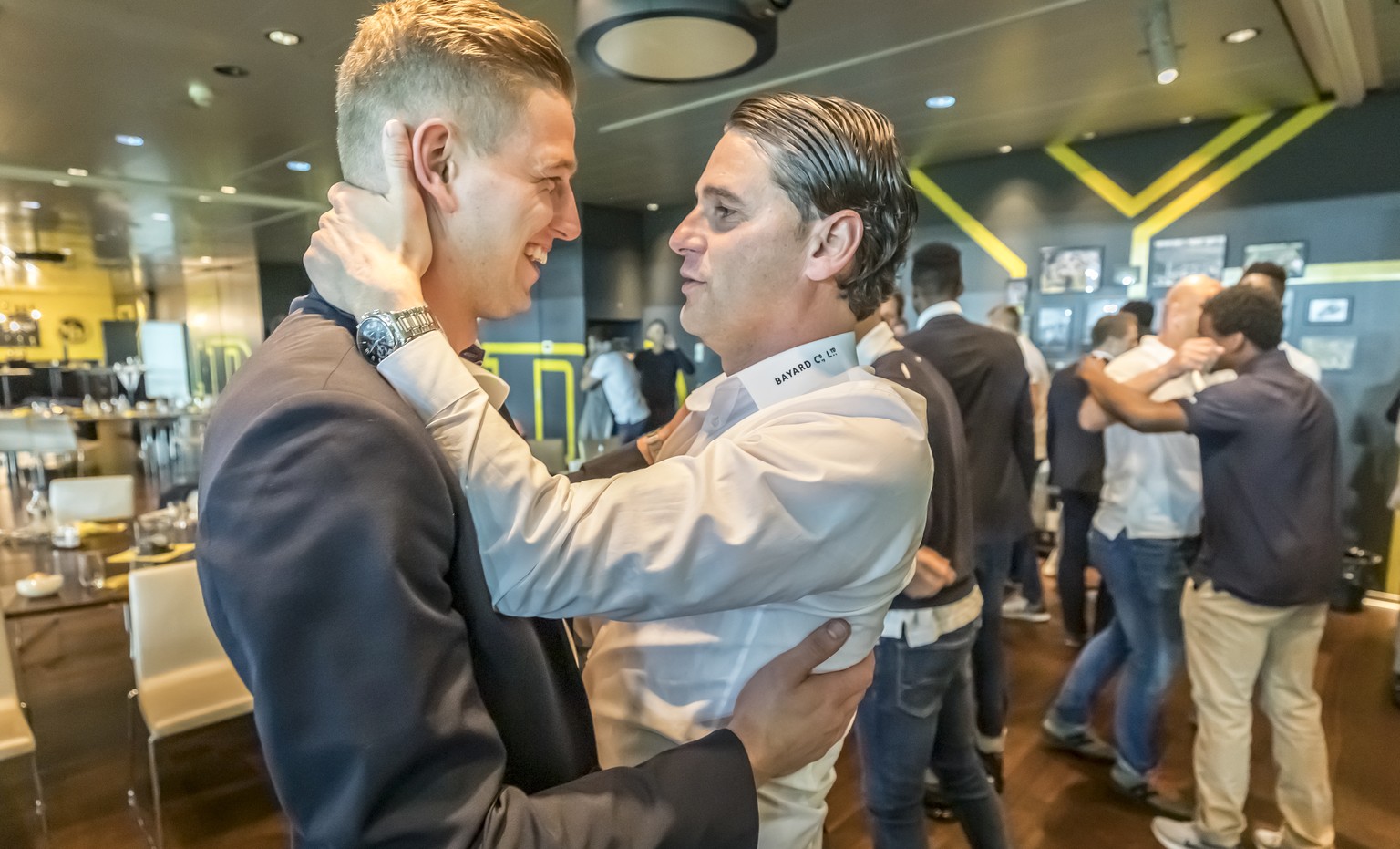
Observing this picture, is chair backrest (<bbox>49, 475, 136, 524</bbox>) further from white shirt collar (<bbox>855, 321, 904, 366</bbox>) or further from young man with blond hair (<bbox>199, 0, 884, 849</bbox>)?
young man with blond hair (<bbox>199, 0, 884, 849</bbox>)

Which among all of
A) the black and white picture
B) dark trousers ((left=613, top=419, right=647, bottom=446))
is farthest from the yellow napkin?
the black and white picture

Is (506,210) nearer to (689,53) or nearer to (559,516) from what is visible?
(559,516)

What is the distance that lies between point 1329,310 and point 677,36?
15.6ft

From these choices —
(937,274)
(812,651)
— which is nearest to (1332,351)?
(937,274)

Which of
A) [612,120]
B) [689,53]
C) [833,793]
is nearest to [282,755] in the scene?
[833,793]

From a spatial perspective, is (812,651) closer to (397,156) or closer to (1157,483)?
(397,156)

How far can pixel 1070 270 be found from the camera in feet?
19.3

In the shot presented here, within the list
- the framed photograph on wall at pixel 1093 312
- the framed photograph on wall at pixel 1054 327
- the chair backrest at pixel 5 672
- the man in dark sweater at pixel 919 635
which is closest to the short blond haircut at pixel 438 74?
the man in dark sweater at pixel 919 635

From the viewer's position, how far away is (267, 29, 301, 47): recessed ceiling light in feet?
12.3

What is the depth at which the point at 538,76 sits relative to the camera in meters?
0.79

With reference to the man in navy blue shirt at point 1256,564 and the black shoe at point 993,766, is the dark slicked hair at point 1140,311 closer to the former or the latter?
the man in navy blue shirt at point 1256,564

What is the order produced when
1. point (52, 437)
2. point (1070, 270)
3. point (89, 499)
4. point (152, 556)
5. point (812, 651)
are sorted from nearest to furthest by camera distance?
point (812, 651) < point (152, 556) < point (89, 499) < point (1070, 270) < point (52, 437)

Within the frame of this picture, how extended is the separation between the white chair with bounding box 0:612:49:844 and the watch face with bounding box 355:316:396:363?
2453mm

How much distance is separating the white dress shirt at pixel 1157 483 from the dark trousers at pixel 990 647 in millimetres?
412
